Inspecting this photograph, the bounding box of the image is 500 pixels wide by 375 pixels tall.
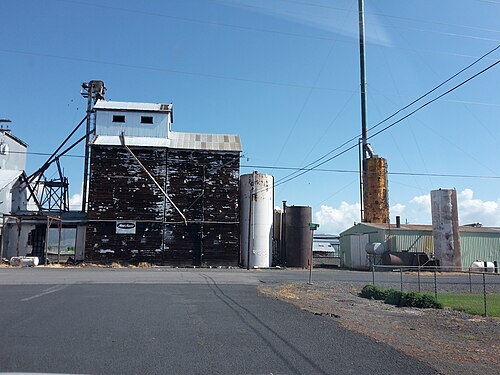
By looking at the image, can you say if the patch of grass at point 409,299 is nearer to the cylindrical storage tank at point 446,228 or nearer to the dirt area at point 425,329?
the dirt area at point 425,329

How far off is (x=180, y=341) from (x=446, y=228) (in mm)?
40190

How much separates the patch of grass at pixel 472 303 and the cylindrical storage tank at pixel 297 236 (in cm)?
2676

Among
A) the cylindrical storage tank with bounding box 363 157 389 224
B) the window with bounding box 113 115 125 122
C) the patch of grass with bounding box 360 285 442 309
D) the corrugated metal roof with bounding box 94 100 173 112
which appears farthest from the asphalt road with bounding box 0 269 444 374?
the cylindrical storage tank with bounding box 363 157 389 224

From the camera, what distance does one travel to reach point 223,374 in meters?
6.88

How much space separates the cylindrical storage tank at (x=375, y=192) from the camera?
51375 mm

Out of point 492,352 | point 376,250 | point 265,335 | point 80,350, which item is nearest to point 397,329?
point 492,352

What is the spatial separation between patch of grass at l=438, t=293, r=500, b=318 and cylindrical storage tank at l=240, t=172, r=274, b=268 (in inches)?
1001

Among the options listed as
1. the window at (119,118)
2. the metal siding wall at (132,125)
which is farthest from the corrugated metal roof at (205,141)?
the window at (119,118)

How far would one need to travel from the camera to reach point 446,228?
44.7 metres

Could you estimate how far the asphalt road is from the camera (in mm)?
7312

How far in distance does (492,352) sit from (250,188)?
39.0m

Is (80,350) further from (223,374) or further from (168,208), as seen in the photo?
(168,208)

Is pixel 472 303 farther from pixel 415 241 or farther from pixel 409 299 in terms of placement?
pixel 415 241

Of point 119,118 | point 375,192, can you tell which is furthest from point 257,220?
point 119,118
